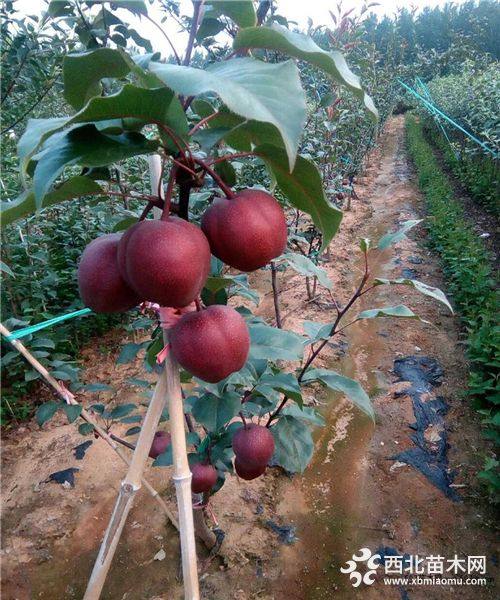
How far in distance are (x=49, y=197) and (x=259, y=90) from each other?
30cm

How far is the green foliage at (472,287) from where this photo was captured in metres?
2.23

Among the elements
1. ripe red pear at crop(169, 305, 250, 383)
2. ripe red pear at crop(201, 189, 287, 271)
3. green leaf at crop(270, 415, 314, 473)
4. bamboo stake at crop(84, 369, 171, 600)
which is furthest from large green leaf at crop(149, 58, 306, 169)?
green leaf at crop(270, 415, 314, 473)

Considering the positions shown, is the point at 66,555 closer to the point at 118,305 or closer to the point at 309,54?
the point at 118,305

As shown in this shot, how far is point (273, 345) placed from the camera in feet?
2.82

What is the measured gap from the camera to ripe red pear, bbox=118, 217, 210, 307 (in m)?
0.46

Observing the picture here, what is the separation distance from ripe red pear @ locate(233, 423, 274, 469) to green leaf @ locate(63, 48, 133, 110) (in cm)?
76

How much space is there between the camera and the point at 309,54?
0.44 m

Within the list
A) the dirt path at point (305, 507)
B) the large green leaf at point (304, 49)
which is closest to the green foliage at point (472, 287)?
the dirt path at point (305, 507)

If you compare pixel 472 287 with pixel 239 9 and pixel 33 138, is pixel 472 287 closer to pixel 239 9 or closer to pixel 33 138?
pixel 239 9

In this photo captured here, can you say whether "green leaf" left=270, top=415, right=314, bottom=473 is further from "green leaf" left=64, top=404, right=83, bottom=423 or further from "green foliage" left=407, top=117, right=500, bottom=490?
"green foliage" left=407, top=117, right=500, bottom=490

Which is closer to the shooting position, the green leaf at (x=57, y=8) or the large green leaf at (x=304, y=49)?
the large green leaf at (x=304, y=49)

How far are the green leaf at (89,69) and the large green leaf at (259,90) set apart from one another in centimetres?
8

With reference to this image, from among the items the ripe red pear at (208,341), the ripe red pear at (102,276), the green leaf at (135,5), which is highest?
the green leaf at (135,5)

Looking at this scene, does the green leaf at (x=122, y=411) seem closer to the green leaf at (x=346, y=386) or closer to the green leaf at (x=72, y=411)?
the green leaf at (x=72, y=411)
